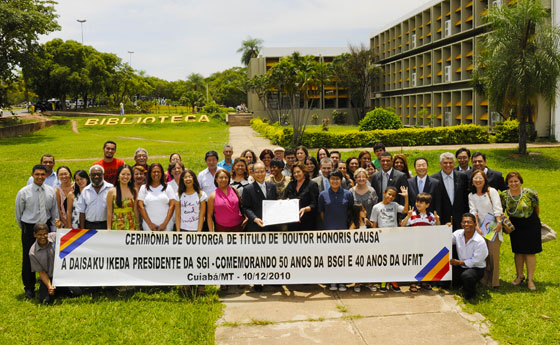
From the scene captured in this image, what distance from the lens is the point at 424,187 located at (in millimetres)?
6441

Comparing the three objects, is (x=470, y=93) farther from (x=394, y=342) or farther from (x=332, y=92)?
(x=394, y=342)

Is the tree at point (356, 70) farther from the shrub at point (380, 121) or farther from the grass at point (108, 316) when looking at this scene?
the grass at point (108, 316)

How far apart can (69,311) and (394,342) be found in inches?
150

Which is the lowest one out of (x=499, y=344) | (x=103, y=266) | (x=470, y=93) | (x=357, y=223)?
(x=499, y=344)

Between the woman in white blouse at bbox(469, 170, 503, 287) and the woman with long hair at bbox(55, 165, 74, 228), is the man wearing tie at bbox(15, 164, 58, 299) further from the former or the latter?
the woman in white blouse at bbox(469, 170, 503, 287)

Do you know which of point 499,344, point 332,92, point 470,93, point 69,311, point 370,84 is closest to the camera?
point 499,344

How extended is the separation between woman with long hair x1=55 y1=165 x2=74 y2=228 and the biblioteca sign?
3623 cm

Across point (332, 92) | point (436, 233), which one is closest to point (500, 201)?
point (436, 233)

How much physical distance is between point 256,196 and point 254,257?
81 centimetres

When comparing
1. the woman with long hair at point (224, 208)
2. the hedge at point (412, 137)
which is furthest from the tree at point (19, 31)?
the woman with long hair at point (224, 208)

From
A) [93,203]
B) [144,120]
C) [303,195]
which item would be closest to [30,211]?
[93,203]

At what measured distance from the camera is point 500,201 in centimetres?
606

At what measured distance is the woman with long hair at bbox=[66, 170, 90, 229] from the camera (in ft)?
20.2

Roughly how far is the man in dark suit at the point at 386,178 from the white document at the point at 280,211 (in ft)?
4.89
